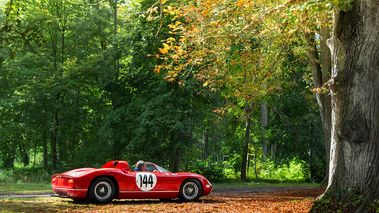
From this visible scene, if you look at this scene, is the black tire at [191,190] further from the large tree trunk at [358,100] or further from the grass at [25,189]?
the grass at [25,189]

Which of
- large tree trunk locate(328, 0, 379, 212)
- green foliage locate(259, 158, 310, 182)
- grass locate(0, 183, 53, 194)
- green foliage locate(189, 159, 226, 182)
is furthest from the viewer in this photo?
green foliage locate(259, 158, 310, 182)

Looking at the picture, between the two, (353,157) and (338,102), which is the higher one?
(338,102)

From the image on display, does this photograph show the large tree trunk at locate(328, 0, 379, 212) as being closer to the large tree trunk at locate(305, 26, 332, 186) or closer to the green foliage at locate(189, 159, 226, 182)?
the large tree trunk at locate(305, 26, 332, 186)

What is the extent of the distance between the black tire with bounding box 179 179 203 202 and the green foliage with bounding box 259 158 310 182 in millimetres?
16530

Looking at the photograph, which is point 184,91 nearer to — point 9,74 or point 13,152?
point 9,74

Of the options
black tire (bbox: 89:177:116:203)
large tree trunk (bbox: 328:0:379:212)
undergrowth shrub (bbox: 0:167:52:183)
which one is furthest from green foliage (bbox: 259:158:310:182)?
large tree trunk (bbox: 328:0:379:212)

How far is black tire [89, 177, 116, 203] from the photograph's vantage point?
10.2 metres

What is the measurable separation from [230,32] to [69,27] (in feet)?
61.6

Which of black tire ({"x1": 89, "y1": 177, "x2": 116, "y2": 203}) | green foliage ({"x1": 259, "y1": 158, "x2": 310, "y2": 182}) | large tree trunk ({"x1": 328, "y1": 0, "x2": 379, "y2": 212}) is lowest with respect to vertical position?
green foliage ({"x1": 259, "y1": 158, "x2": 310, "y2": 182})

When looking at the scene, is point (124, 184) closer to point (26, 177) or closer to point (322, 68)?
point (322, 68)

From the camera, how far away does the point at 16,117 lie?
24.1 m

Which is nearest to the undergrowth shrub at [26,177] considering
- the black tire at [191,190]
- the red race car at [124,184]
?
the red race car at [124,184]

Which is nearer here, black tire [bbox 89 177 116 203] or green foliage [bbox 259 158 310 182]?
black tire [bbox 89 177 116 203]

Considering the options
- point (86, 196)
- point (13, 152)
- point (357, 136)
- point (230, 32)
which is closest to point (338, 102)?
point (357, 136)
